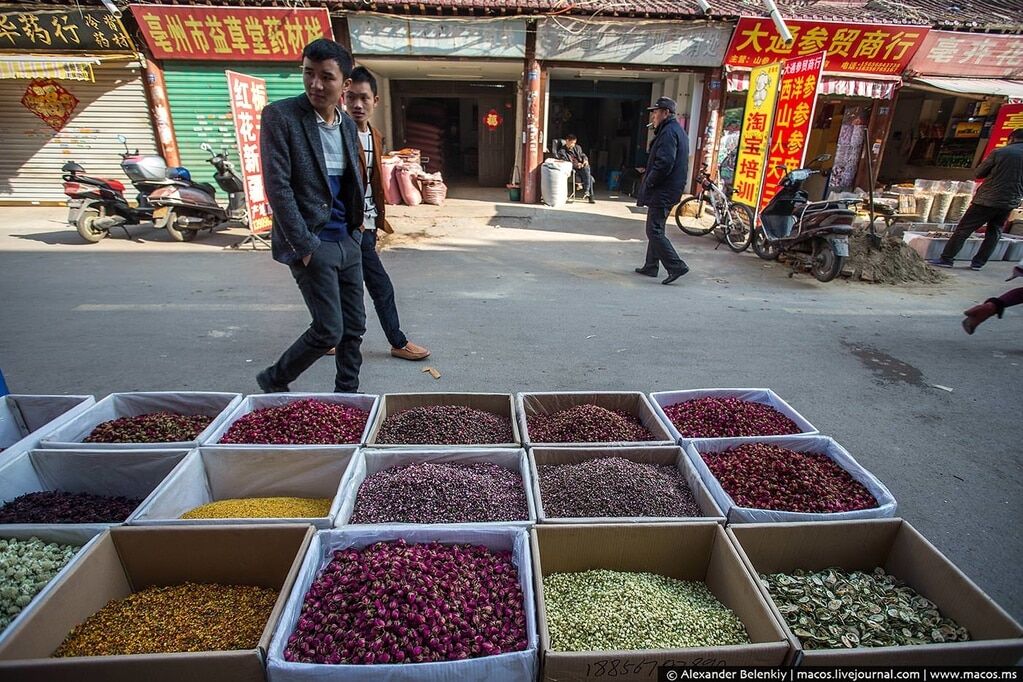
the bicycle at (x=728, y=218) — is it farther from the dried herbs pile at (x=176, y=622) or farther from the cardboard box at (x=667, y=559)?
Answer: the dried herbs pile at (x=176, y=622)

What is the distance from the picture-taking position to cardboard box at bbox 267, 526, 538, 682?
4.18ft

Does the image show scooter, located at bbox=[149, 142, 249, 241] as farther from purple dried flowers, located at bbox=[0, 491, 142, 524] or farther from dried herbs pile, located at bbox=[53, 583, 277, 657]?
dried herbs pile, located at bbox=[53, 583, 277, 657]

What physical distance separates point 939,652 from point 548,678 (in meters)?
0.99

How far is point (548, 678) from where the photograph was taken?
1.34m

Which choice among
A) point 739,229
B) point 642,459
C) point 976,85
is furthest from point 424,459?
point 976,85

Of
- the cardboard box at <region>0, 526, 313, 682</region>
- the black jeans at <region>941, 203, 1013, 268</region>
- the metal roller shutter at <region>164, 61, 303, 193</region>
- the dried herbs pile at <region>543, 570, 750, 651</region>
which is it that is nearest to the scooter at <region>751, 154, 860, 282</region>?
the black jeans at <region>941, 203, 1013, 268</region>

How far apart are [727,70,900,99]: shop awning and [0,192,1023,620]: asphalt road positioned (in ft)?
16.4

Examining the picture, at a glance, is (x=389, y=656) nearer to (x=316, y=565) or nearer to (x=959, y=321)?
(x=316, y=565)

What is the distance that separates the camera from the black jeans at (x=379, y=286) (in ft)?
11.0

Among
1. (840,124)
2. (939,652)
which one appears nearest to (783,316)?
(939,652)

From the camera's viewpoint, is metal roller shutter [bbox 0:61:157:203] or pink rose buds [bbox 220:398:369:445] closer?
pink rose buds [bbox 220:398:369:445]

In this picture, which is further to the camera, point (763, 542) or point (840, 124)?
point (840, 124)

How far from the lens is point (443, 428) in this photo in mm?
2365

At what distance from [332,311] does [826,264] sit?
5672 mm
